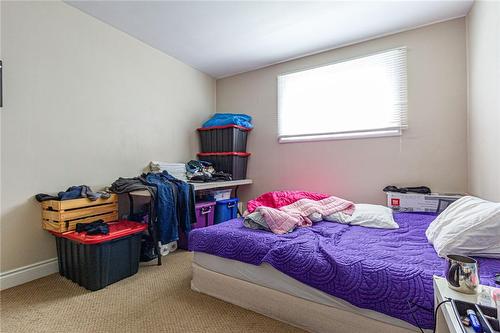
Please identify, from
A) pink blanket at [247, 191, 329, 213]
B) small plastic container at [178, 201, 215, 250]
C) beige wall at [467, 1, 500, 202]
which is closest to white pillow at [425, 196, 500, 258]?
beige wall at [467, 1, 500, 202]

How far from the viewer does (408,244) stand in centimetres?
147

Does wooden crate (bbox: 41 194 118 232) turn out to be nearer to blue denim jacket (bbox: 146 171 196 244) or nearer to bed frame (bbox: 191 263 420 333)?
blue denim jacket (bbox: 146 171 196 244)

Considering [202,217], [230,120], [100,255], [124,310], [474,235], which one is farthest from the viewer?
[230,120]

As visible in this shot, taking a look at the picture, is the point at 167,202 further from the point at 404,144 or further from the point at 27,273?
the point at 404,144

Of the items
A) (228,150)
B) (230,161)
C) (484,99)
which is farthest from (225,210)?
(484,99)

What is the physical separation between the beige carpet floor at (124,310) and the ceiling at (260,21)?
2419 mm

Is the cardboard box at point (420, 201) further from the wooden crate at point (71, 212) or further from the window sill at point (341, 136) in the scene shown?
the wooden crate at point (71, 212)

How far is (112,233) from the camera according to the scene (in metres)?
1.88

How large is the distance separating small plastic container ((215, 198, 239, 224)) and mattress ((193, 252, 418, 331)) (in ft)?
3.99

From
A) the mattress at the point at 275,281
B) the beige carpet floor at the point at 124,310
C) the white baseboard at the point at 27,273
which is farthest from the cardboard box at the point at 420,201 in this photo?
the white baseboard at the point at 27,273

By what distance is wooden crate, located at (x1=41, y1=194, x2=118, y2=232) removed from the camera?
1862 millimetres

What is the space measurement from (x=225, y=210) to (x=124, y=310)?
5.30ft

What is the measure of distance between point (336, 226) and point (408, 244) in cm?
52

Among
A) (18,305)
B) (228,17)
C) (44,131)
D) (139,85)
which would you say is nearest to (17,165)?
(44,131)
